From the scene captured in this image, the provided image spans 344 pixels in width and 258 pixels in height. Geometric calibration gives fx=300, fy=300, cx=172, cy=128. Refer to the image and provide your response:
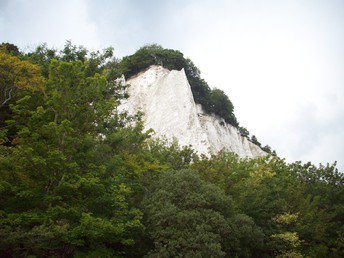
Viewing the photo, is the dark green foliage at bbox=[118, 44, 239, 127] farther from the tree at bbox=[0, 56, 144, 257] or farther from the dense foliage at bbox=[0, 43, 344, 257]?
the tree at bbox=[0, 56, 144, 257]

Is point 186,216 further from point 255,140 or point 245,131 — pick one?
point 255,140

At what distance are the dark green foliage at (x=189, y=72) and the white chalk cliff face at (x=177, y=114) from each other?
4.54 feet

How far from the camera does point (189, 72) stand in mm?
49906

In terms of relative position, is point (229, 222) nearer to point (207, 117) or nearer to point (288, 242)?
point (288, 242)

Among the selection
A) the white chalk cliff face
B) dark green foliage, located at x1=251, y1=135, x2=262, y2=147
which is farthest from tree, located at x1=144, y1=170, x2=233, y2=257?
dark green foliage, located at x1=251, y1=135, x2=262, y2=147

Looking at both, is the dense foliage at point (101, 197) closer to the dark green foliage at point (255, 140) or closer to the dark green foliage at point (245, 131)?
the dark green foliage at point (245, 131)

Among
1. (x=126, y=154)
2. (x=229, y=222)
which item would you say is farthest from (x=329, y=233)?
(x=126, y=154)

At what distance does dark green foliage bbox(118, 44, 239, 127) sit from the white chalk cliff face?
138cm

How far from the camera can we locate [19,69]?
53.2ft

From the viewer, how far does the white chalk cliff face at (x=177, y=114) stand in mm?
34500

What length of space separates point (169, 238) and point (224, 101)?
35102mm

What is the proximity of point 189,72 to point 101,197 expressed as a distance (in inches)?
1551

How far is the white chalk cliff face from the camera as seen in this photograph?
3450 centimetres

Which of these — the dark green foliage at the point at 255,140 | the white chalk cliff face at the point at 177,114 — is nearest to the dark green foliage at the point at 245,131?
the dark green foliage at the point at 255,140
